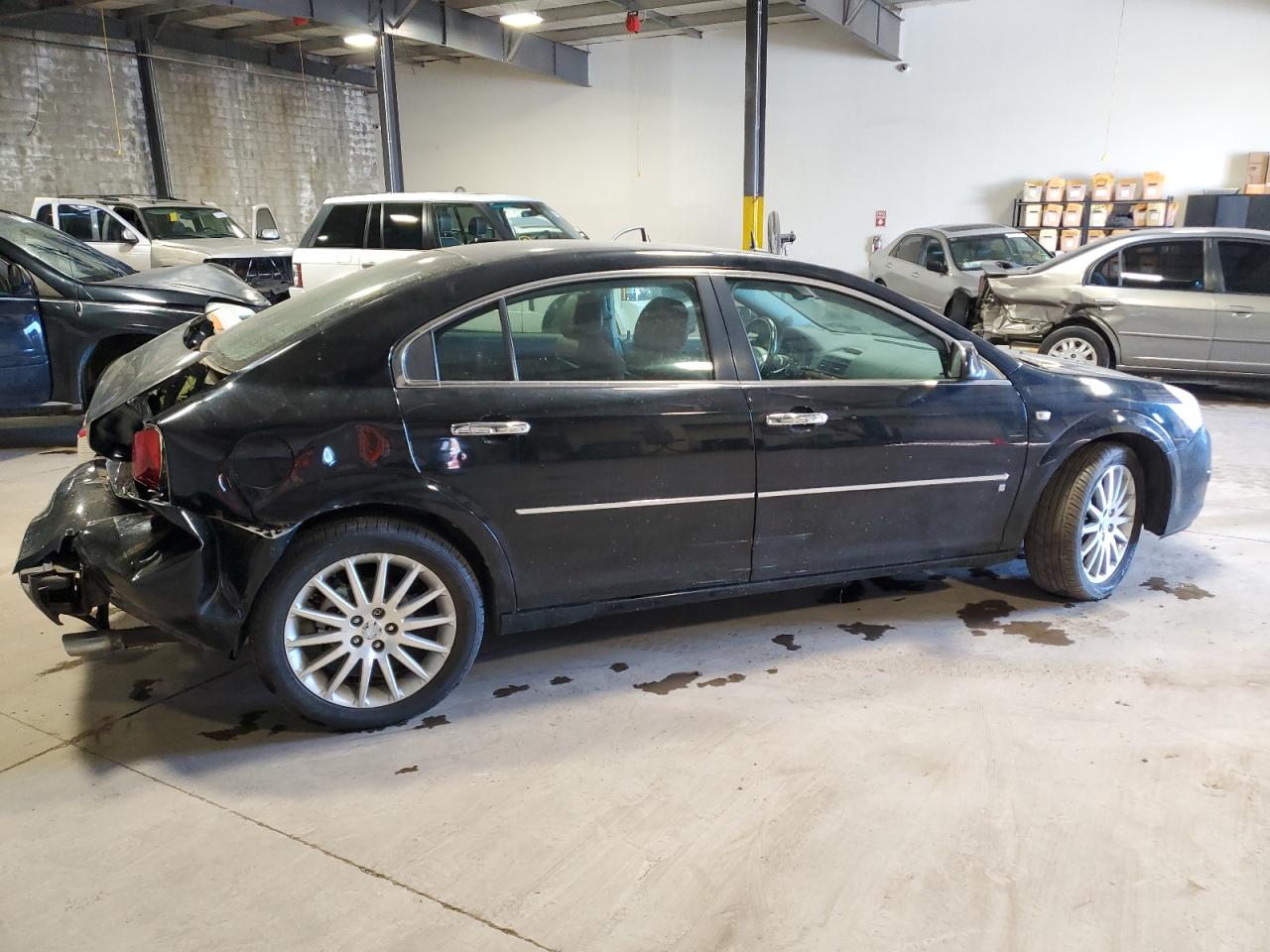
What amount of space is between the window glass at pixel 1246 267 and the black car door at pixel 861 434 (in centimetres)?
565

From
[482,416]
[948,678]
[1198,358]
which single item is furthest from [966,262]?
[482,416]

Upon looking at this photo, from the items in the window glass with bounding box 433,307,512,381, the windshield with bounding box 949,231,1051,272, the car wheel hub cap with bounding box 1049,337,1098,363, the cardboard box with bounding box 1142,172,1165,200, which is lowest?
the car wheel hub cap with bounding box 1049,337,1098,363

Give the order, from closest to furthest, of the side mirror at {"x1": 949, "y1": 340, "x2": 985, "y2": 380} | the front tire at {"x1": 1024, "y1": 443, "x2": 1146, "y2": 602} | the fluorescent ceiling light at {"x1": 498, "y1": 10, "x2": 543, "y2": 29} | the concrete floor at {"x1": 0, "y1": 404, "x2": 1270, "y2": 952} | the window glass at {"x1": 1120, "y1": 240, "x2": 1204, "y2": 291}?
the concrete floor at {"x1": 0, "y1": 404, "x2": 1270, "y2": 952}
the side mirror at {"x1": 949, "y1": 340, "x2": 985, "y2": 380}
the front tire at {"x1": 1024, "y1": 443, "x2": 1146, "y2": 602}
the window glass at {"x1": 1120, "y1": 240, "x2": 1204, "y2": 291}
the fluorescent ceiling light at {"x1": 498, "y1": 10, "x2": 543, "y2": 29}

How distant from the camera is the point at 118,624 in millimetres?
3496

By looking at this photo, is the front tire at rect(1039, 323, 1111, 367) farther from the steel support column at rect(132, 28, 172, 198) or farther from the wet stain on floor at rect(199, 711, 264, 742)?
the steel support column at rect(132, 28, 172, 198)

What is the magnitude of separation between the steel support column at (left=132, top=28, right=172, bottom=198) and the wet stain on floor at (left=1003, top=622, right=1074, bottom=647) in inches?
660

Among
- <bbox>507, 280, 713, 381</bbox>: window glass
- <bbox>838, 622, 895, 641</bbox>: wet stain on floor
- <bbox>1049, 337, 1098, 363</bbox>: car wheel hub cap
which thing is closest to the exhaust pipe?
<bbox>507, 280, 713, 381</bbox>: window glass

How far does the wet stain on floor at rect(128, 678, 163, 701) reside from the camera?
3.12 metres

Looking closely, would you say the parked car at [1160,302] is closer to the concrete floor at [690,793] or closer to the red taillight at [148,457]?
the concrete floor at [690,793]

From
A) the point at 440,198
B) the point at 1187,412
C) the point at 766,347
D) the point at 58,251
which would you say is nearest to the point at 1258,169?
the point at 440,198

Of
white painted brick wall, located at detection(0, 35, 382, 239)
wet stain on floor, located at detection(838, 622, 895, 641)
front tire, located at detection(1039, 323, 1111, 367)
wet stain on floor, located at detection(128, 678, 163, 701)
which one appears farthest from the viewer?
white painted brick wall, located at detection(0, 35, 382, 239)

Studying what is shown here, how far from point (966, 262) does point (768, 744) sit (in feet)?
30.7

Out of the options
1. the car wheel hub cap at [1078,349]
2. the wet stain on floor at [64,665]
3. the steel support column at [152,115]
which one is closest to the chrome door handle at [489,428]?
the wet stain on floor at [64,665]

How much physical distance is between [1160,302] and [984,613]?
18.0 ft
